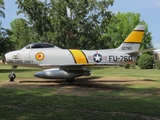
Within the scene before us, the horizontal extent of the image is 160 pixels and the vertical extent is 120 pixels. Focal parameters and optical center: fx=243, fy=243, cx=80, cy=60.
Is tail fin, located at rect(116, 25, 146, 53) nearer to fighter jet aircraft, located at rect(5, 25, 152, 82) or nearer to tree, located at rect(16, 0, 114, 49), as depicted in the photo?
fighter jet aircraft, located at rect(5, 25, 152, 82)

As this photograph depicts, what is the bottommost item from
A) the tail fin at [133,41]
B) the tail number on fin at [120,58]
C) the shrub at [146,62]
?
the shrub at [146,62]

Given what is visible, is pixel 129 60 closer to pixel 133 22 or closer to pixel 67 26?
pixel 67 26

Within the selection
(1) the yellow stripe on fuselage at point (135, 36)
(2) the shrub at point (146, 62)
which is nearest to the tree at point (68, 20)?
(2) the shrub at point (146, 62)

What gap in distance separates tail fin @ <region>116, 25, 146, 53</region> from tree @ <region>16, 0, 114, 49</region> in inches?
885

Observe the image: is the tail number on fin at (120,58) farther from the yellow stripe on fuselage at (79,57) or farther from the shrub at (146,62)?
the shrub at (146,62)

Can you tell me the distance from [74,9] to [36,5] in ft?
20.6

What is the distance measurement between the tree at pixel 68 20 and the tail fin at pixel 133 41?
22.5 m

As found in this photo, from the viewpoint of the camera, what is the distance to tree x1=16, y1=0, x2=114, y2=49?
3897 centimetres

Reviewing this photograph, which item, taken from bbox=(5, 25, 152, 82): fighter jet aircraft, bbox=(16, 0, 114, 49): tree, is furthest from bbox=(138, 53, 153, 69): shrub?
bbox=(5, 25, 152, 82): fighter jet aircraft

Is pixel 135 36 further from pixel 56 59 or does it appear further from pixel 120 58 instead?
pixel 56 59

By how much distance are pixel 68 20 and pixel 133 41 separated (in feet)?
77.1

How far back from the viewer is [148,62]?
3875cm

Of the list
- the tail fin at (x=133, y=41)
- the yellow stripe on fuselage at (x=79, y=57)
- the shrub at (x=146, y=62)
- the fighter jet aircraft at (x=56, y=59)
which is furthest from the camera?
the shrub at (x=146, y=62)

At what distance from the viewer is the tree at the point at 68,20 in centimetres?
3897
